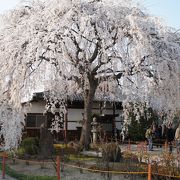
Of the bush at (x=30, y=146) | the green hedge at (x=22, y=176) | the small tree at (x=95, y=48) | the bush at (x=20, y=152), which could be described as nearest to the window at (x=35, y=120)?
the bush at (x=20, y=152)

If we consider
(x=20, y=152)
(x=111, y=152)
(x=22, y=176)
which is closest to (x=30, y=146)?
(x=20, y=152)

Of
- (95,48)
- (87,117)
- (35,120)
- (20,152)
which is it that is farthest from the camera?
(35,120)

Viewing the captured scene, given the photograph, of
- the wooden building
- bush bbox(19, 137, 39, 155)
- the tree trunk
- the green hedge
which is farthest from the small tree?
the wooden building

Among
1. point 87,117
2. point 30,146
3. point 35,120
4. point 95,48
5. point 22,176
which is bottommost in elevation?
point 22,176

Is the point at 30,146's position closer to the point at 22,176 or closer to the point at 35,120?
the point at 22,176

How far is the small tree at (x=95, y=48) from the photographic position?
15.8 meters

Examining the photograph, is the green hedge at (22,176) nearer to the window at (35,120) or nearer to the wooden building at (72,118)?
the wooden building at (72,118)

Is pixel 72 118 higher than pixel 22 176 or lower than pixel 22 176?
higher

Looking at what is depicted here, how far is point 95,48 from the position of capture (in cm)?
1758

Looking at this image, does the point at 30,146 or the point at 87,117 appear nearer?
the point at 30,146

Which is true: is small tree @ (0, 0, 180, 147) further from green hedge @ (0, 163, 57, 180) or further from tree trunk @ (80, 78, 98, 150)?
tree trunk @ (80, 78, 98, 150)

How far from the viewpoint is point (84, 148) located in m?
19.7

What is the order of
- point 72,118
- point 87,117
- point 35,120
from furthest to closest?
point 72,118, point 35,120, point 87,117

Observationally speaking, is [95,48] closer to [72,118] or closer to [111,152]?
[111,152]
